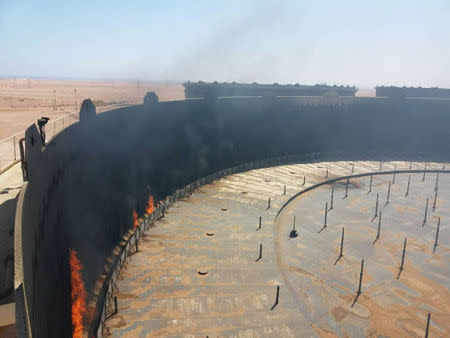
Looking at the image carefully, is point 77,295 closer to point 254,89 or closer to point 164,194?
point 164,194

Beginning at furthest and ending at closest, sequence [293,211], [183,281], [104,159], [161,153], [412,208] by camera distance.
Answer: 1. [161,153]
2. [412,208]
3. [293,211]
4. [104,159]
5. [183,281]

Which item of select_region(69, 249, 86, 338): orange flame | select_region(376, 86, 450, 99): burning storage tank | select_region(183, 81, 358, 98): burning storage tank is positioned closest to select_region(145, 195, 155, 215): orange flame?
select_region(69, 249, 86, 338): orange flame

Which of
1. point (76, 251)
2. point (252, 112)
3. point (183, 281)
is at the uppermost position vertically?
point (252, 112)

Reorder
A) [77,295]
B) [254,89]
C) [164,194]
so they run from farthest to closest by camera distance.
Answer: [254,89] → [164,194] → [77,295]

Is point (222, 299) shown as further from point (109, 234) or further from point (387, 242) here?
point (387, 242)

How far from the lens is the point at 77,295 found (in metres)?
23.8

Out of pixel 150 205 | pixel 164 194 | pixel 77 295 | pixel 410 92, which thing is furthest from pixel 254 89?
pixel 77 295

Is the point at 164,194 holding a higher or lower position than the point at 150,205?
higher

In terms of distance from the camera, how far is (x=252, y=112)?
68.8 m

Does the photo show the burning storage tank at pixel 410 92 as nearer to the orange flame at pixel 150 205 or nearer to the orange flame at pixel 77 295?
the orange flame at pixel 150 205

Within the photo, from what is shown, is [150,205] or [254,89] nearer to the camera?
[150,205]

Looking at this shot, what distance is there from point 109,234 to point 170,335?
52.0 feet

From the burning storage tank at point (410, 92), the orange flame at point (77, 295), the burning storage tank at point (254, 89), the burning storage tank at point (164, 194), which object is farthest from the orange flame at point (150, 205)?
the burning storage tank at point (410, 92)

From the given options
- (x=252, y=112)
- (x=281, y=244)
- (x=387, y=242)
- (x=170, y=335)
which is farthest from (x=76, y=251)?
(x=252, y=112)
